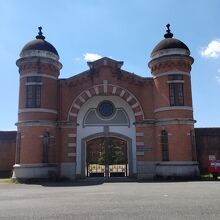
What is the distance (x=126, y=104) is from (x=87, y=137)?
4201mm

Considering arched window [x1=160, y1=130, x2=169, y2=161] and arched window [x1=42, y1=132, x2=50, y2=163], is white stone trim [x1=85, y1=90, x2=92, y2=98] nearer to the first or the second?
arched window [x1=42, y1=132, x2=50, y2=163]

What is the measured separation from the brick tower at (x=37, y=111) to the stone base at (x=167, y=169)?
22.1 feet

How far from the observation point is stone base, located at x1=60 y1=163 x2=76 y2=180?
2506cm

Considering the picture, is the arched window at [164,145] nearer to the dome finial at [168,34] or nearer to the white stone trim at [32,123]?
the dome finial at [168,34]

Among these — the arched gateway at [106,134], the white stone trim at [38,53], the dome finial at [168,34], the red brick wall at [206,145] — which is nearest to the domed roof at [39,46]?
the white stone trim at [38,53]

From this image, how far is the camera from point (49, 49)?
85.3 ft

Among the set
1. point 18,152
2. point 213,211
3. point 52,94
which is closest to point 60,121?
point 52,94

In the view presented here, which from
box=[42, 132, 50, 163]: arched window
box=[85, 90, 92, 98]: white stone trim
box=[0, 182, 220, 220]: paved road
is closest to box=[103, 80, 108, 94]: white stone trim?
box=[85, 90, 92, 98]: white stone trim

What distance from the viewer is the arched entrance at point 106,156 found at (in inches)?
1016

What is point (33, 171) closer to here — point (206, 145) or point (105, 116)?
point (105, 116)

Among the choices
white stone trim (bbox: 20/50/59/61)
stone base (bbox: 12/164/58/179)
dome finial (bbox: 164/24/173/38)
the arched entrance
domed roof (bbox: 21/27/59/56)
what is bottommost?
stone base (bbox: 12/164/58/179)

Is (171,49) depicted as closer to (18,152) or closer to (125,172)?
(125,172)

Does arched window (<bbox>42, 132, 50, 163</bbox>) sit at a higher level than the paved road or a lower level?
higher

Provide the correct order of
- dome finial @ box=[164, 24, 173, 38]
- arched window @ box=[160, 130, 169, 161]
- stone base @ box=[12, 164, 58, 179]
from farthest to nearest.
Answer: dome finial @ box=[164, 24, 173, 38] → arched window @ box=[160, 130, 169, 161] → stone base @ box=[12, 164, 58, 179]
